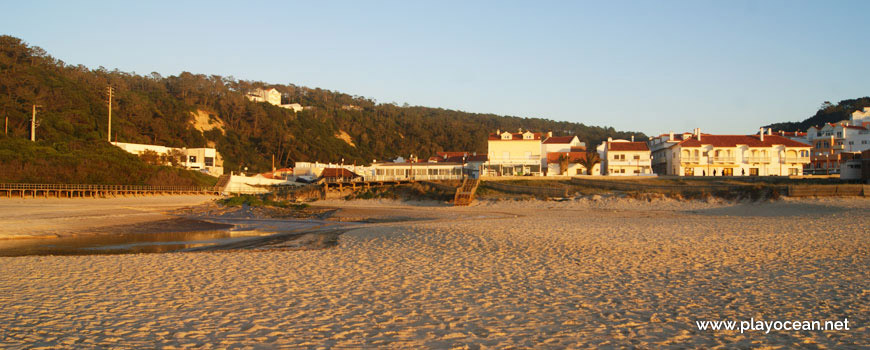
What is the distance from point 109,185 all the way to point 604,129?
114 meters

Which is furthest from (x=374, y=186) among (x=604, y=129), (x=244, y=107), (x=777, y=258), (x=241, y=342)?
(x=604, y=129)

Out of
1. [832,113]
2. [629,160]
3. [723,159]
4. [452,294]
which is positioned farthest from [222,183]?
[832,113]

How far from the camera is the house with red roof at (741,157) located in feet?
160

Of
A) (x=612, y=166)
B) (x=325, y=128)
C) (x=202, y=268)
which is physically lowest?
(x=202, y=268)

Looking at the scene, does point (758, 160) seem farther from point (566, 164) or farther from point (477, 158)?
point (477, 158)

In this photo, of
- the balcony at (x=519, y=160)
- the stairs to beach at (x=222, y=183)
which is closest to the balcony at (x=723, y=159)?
the balcony at (x=519, y=160)

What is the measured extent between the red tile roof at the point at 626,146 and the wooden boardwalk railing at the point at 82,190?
42.4 m

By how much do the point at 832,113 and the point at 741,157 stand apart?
71.8 meters

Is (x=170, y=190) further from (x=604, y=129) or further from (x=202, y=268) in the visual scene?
(x=604, y=129)

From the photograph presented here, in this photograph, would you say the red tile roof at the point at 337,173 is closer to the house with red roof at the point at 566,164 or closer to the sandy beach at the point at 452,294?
the house with red roof at the point at 566,164

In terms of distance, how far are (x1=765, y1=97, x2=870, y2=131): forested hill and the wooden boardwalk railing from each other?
111m

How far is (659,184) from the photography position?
3712 centimetres

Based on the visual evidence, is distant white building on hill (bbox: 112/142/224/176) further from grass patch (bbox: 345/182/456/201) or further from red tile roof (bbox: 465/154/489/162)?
red tile roof (bbox: 465/154/489/162)

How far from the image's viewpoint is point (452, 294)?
7.96 meters
